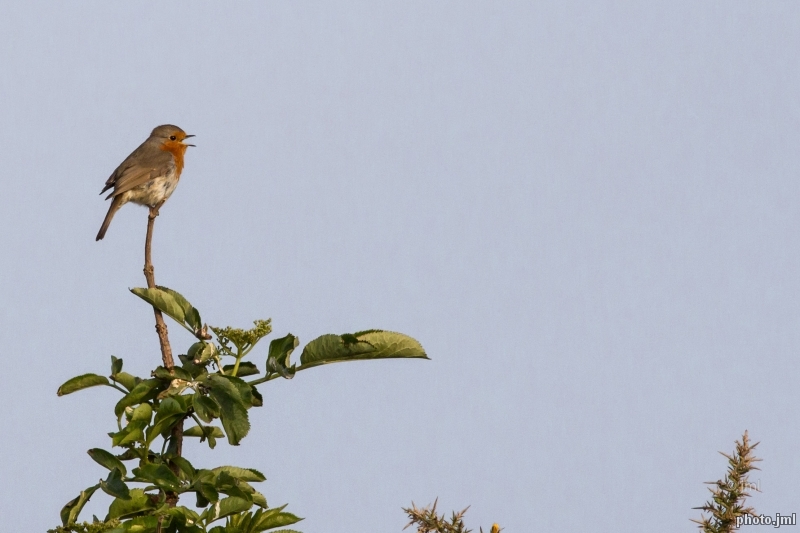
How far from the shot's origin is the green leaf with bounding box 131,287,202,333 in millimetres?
4406

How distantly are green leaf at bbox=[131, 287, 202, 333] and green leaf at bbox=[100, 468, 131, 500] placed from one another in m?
0.72

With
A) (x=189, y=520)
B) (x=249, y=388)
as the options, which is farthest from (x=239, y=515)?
(x=249, y=388)

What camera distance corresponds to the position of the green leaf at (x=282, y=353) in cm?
423

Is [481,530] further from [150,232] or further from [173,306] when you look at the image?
[150,232]

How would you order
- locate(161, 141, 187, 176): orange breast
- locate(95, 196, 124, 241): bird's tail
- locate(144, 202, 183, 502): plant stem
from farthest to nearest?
locate(161, 141, 187, 176): orange breast < locate(95, 196, 124, 241): bird's tail < locate(144, 202, 183, 502): plant stem

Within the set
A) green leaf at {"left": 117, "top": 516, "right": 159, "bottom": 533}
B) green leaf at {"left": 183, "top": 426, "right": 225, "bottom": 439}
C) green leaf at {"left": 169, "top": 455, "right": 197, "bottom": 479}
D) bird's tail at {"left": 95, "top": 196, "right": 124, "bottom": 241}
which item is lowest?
green leaf at {"left": 117, "top": 516, "right": 159, "bottom": 533}

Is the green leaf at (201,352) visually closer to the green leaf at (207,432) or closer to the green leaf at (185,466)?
the green leaf at (207,432)

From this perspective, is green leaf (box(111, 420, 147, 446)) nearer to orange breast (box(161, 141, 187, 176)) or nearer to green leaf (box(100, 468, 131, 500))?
green leaf (box(100, 468, 131, 500))

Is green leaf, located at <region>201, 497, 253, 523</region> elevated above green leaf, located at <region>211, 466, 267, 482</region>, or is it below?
below

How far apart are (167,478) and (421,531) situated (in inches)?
51.8

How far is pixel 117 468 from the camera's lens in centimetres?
414

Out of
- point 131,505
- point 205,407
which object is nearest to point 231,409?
point 205,407

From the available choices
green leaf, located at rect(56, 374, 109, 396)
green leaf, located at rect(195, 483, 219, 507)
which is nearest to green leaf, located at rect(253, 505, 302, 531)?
green leaf, located at rect(195, 483, 219, 507)

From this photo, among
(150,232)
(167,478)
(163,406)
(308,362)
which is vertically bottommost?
(167,478)
